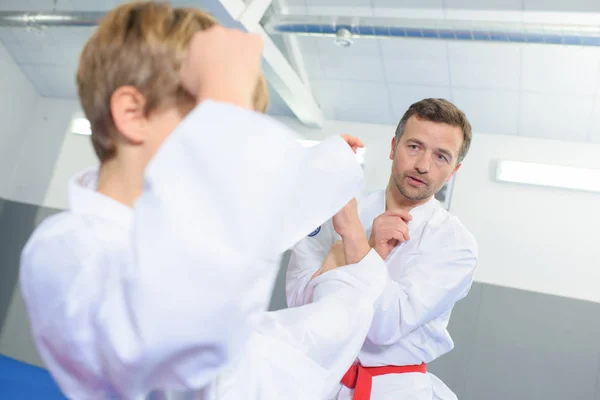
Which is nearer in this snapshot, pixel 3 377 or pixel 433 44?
pixel 3 377

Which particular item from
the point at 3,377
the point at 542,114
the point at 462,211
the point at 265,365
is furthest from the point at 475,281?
the point at 265,365

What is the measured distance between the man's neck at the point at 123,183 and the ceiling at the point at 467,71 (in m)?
4.40

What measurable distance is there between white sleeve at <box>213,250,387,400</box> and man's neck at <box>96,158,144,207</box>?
0.29m

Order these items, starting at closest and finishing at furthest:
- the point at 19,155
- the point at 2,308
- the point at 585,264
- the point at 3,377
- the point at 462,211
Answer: the point at 3,377 → the point at 585,264 → the point at 462,211 → the point at 2,308 → the point at 19,155

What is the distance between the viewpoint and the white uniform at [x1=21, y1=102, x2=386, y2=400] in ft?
1.69

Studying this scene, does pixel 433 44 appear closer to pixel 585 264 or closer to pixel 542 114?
pixel 542 114

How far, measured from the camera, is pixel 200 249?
510 millimetres

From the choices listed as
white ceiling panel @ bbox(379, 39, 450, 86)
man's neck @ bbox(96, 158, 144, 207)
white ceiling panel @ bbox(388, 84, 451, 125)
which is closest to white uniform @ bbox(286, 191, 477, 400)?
man's neck @ bbox(96, 158, 144, 207)

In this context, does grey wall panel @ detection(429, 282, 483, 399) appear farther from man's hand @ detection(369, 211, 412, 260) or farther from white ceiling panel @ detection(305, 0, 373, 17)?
man's hand @ detection(369, 211, 412, 260)

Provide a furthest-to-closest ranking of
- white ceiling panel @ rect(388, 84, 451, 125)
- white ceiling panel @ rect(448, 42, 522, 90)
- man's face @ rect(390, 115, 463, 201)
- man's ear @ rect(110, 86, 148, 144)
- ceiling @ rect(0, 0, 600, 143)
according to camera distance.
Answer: white ceiling panel @ rect(388, 84, 451, 125) < white ceiling panel @ rect(448, 42, 522, 90) < ceiling @ rect(0, 0, 600, 143) < man's face @ rect(390, 115, 463, 201) < man's ear @ rect(110, 86, 148, 144)

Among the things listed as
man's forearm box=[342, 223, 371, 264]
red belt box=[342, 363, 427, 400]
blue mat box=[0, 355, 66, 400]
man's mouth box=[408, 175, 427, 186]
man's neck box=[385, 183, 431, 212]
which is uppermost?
man's mouth box=[408, 175, 427, 186]

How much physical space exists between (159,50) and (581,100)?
5136 mm

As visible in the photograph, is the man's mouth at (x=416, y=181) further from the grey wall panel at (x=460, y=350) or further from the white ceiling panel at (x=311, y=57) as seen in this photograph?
the white ceiling panel at (x=311, y=57)

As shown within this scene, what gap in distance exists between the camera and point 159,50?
0.75 meters
